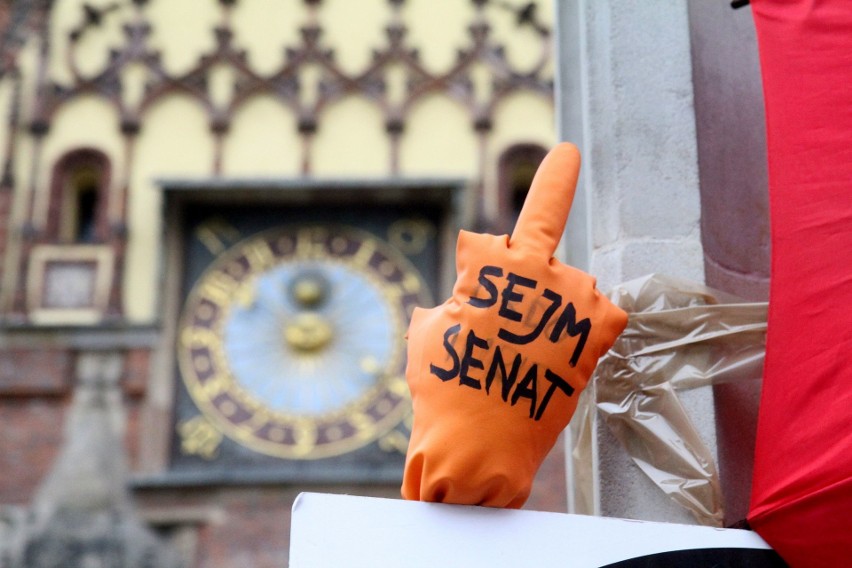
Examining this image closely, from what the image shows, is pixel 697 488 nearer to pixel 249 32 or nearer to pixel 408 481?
pixel 408 481

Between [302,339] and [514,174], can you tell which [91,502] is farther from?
[514,174]

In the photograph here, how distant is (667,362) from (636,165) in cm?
34

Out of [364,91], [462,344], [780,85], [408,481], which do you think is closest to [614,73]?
[780,85]

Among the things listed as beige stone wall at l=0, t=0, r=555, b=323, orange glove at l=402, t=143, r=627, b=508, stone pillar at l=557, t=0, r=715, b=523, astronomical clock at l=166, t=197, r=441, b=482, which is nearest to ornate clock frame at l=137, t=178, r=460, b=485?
astronomical clock at l=166, t=197, r=441, b=482

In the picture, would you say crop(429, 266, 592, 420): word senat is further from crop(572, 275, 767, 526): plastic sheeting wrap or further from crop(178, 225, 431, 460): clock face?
crop(178, 225, 431, 460): clock face

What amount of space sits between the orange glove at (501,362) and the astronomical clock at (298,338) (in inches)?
208

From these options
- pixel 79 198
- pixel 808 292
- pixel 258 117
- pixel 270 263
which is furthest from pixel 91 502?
pixel 808 292

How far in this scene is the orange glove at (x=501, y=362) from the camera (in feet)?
5.44

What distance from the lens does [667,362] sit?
6.42 feet

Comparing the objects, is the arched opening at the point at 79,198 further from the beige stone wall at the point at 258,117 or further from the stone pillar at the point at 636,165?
the stone pillar at the point at 636,165

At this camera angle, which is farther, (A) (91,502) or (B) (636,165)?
(A) (91,502)

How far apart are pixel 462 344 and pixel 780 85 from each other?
1.88ft

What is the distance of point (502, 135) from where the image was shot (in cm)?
773

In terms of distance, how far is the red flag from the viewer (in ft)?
5.29
